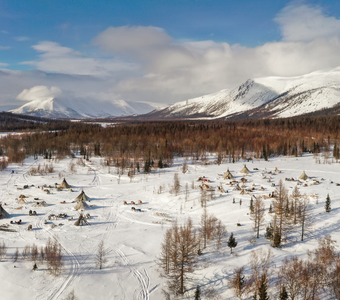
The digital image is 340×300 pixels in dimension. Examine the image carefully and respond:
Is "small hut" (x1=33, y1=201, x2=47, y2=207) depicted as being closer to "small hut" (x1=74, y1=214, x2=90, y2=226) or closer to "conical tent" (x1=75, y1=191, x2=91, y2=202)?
"conical tent" (x1=75, y1=191, x2=91, y2=202)

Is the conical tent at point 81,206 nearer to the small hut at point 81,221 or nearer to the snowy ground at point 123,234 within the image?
the snowy ground at point 123,234

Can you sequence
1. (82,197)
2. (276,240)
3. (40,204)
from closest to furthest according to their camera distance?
(276,240)
(40,204)
(82,197)

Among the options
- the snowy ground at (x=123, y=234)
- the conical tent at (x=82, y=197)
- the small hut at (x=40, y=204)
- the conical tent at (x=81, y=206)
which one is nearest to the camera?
the snowy ground at (x=123, y=234)

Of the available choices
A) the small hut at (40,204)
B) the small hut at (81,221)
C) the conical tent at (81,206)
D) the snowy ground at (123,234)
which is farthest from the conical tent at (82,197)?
the small hut at (81,221)

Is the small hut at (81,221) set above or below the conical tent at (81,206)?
below

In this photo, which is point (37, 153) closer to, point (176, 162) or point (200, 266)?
point (176, 162)

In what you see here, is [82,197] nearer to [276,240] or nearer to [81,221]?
[81,221]

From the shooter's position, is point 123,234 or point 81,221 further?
point 81,221

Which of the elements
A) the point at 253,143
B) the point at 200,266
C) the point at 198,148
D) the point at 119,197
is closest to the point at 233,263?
the point at 200,266

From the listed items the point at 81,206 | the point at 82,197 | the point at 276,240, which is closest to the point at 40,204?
the point at 82,197
